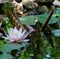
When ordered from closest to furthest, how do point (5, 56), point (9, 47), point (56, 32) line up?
point (5, 56), point (9, 47), point (56, 32)

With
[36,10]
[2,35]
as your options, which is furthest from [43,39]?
[36,10]

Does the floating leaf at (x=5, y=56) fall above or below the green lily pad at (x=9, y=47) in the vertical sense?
above

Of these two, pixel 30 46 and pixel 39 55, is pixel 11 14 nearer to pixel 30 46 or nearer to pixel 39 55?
pixel 30 46

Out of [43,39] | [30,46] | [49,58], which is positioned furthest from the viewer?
[43,39]

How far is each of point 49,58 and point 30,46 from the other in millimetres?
269

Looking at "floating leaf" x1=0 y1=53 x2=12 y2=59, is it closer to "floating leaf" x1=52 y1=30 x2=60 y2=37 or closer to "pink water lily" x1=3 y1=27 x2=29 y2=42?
"pink water lily" x1=3 y1=27 x2=29 y2=42

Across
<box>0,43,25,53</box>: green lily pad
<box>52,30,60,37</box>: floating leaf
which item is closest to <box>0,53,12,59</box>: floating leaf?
<box>0,43,25,53</box>: green lily pad

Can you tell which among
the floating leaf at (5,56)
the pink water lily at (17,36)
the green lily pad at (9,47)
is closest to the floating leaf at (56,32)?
the pink water lily at (17,36)

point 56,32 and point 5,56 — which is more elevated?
point 5,56

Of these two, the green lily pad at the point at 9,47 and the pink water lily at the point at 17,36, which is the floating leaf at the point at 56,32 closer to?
the pink water lily at the point at 17,36

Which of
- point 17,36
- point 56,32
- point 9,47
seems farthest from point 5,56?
point 56,32

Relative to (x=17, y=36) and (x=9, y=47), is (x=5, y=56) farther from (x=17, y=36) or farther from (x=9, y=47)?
(x=17, y=36)

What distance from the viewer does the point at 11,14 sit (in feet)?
8.36

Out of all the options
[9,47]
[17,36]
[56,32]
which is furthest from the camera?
[56,32]
